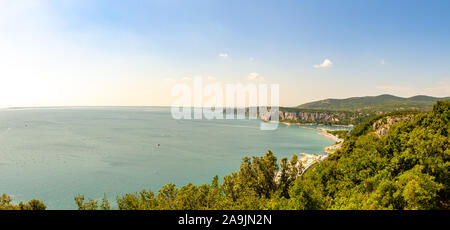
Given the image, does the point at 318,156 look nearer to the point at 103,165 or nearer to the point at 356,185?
the point at 356,185

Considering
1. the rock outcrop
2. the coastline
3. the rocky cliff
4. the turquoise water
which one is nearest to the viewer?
the turquoise water

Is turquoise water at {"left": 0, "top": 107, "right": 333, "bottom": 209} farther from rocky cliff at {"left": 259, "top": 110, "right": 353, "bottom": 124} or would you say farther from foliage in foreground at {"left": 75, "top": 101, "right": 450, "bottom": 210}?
rocky cliff at {"left": 259, "top": 110, "right": 353, "bottom": 124}

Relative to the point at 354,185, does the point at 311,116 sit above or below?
above

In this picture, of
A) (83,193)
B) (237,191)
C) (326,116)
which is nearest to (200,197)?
(237,191)

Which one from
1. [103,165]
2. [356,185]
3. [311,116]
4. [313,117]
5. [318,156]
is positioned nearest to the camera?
[356,185]

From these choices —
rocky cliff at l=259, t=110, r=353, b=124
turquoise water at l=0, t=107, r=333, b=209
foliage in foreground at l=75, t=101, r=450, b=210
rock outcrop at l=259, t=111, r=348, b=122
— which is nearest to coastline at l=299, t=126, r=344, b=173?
turquoise water at l=0, t=107, r=333, b=209

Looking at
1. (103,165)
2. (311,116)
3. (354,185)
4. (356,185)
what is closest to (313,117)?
(311,116)

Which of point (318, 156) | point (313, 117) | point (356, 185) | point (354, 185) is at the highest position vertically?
point (313, 117)

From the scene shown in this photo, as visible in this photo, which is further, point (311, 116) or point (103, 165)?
point (311, 116)
